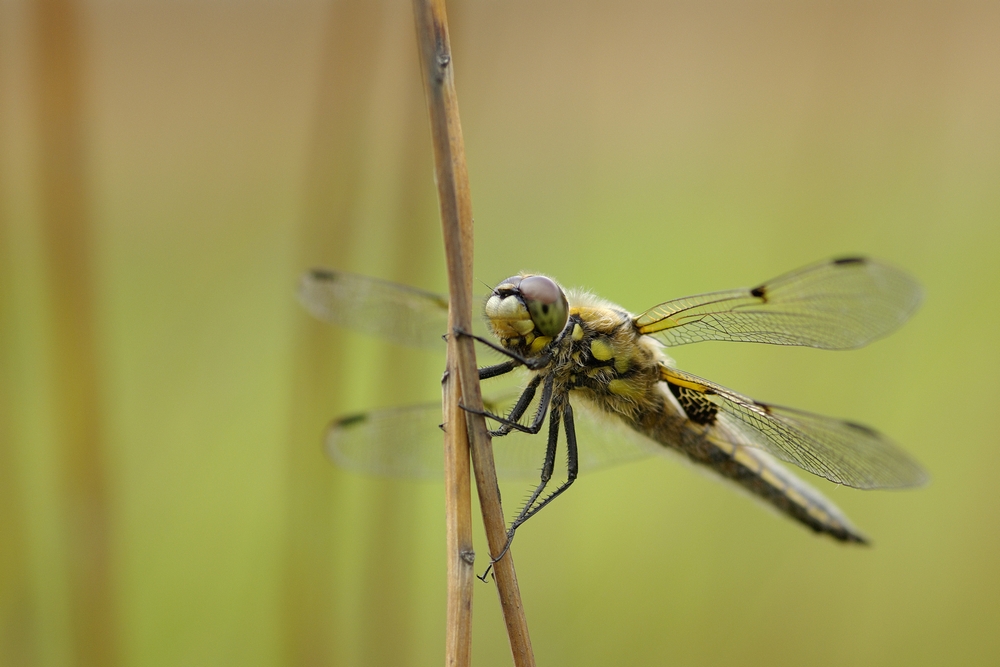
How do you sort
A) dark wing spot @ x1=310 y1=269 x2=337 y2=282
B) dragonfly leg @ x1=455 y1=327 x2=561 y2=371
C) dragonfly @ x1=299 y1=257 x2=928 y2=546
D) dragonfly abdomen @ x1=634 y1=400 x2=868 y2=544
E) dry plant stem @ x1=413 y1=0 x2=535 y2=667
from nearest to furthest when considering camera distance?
dry plant stem @ x1=413 y1=0 x2=535 y2=667 → dragonfly leg @ x1=455 y1=327 x2=561 y2=371 → dragonfly @ x1=299 y1=257 x2=928 y2=546 → dark wing spot @ x1=310 y1=269 x2=337 y2=282 → dragonfly abdomen @ x1=634 y1=400 x2=868 y2=544

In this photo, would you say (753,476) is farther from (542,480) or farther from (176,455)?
(176,455)

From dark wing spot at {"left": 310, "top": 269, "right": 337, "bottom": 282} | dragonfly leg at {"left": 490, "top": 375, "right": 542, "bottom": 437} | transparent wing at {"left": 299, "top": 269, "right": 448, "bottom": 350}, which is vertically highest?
dark wing spot at {"left": 310, "top": 269, "right": 337, "bottom": 282}

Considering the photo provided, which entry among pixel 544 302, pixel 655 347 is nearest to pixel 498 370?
pixel 544 302

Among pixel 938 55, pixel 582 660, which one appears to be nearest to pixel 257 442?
pixel 582 660

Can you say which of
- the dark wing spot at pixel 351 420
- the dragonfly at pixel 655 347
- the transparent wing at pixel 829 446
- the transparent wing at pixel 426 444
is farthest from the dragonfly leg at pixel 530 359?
the dark wing spot at pixel 351 420

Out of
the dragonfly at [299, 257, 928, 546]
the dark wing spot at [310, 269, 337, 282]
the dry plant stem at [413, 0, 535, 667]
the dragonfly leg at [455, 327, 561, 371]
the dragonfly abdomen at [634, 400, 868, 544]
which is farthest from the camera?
the dragonfly abdomen at [634, 400, 868, 544]

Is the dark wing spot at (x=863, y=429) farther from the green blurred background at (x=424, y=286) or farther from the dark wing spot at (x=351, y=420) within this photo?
the dark wing spot at (x=351, y=420)

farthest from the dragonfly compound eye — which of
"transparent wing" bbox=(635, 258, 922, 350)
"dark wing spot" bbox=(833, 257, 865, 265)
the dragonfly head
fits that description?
"dark wing spot" bbox=(833, 257, 865, 265)

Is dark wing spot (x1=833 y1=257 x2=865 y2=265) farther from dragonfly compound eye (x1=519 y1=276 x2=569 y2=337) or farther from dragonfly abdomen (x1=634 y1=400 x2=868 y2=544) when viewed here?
dragonfly compound eye (x1=519 y1=276 x2=569 y2=337)

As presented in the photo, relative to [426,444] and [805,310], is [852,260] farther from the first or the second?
[426,444]
